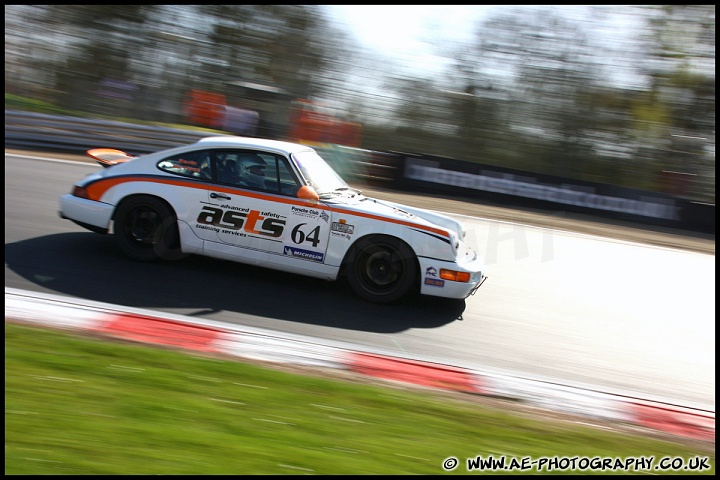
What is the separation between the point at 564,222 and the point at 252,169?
749 cm

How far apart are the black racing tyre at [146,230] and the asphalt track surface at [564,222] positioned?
639 cm

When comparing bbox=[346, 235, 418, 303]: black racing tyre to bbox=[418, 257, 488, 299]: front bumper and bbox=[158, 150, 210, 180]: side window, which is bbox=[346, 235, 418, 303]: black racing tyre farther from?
bbox=[158, 150, 210, 180]: side window

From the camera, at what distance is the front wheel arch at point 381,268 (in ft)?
19.2

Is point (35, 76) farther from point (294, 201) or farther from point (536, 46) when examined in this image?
point (294, 201)

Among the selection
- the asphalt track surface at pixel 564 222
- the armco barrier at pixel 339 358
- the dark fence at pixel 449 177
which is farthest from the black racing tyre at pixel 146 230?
the dark fence at pixel 449 177

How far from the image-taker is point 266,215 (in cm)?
589

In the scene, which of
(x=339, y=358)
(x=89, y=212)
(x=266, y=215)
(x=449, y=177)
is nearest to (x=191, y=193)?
(x=266, y=215)

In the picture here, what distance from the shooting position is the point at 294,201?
5867 millimetres

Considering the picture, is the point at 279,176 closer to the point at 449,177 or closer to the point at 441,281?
the point at 441,281

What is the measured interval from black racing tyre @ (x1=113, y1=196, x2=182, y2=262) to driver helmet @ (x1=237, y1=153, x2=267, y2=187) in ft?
2.56

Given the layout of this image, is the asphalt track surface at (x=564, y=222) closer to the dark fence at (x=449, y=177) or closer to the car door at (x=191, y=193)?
the dark fence at (x=449, y=177)

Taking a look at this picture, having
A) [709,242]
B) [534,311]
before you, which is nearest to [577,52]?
[709,242]

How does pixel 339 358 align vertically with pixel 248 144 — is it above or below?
below

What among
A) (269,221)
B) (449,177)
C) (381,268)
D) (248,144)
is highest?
(449,177)
